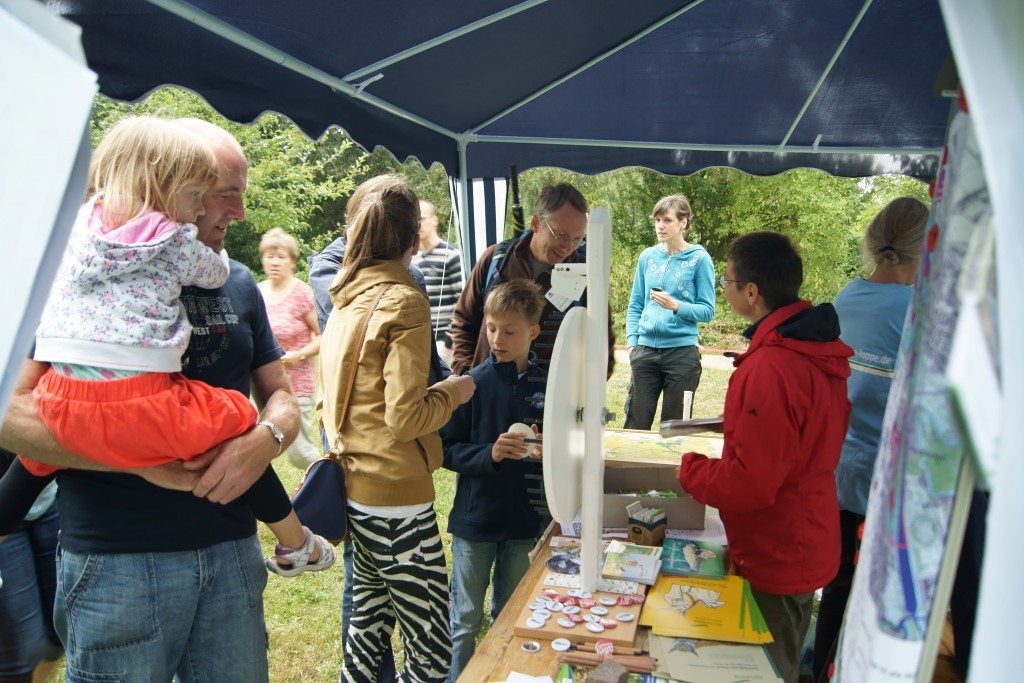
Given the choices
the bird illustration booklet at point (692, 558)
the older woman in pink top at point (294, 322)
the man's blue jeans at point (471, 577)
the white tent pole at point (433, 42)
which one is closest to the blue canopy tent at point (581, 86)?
the white tent pole at point (433, 42)

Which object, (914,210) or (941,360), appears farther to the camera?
(914,210)

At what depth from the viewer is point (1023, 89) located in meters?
0.48

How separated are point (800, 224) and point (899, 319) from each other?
13.5 m

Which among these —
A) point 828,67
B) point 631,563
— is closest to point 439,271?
point 828,67

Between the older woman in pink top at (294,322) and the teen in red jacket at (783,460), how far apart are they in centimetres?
329

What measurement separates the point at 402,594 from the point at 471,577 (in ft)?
1.17

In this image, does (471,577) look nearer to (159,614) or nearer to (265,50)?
(159,614)

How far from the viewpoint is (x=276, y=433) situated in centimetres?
151

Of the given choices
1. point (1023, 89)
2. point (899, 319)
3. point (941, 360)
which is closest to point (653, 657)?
point (941, 360)

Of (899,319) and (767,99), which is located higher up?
(767,99)

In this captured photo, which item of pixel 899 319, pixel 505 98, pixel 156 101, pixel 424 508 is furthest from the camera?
pixel 156 101

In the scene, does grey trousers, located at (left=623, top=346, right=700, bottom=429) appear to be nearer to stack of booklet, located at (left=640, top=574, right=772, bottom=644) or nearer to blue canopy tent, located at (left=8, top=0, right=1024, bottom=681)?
blue canopy tent, located at (left=8, top=0, right=1024, bottom=681)

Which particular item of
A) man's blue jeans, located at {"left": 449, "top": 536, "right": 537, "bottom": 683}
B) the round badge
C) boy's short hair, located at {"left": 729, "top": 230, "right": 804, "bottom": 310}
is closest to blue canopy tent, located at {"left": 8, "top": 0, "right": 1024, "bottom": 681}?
boy's short hair, located at {"left": 729, "top": 230, "right": 804, "bottom": 310}

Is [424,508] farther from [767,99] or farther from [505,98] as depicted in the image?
[767,99]
